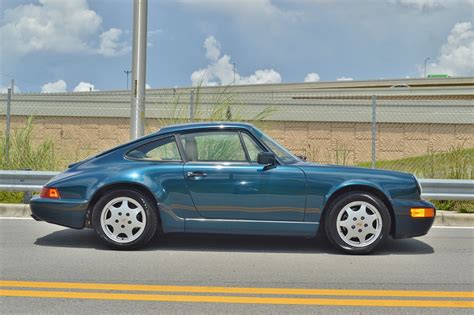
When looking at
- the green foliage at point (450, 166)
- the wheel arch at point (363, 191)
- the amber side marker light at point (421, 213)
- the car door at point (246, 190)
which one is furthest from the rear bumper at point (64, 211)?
the green foliage at point (450, 166)

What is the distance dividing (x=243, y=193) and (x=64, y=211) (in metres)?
2.03

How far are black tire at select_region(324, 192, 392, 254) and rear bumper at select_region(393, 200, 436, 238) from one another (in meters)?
0.11

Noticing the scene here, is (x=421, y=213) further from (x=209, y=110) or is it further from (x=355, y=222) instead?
(x=209, y=110)

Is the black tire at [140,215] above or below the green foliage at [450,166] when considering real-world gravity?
below

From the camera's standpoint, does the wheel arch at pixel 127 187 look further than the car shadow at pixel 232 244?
No

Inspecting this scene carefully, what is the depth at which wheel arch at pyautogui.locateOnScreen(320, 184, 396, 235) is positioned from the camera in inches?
208

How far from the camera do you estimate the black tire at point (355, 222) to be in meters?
5.23

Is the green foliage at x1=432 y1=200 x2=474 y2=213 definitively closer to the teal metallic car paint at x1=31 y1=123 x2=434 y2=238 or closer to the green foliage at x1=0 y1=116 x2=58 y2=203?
the teal metallic car paint at x1=31 y1=123 x2=434 y2=238

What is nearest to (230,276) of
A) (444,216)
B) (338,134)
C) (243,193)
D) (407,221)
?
(243,193)

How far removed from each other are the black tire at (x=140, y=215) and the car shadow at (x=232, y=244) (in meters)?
0.19

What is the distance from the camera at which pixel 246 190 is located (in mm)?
5254

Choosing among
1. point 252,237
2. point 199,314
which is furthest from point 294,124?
point 199,314

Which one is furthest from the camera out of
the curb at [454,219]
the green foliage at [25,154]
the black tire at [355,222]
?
the green foliage at [25,154]

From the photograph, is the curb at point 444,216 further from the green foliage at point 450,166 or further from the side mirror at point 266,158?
the side mirror at point 266,158
